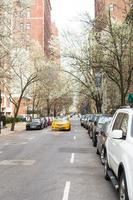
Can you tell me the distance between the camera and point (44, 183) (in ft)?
37.9

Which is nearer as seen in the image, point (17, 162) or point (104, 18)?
point (17, 162)

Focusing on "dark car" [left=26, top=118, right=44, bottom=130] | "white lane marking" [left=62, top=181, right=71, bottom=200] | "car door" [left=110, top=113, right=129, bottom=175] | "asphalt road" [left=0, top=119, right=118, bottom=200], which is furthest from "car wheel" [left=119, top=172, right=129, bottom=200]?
"dark car" [left=26, top=118, right=44, bottom=130]

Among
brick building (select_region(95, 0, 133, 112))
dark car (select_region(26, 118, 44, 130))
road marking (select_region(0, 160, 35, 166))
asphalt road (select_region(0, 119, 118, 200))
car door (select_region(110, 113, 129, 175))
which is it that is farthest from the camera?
→ dark car (select_region(26, 118, 44, 130))

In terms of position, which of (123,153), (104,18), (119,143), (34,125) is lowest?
(123,153)

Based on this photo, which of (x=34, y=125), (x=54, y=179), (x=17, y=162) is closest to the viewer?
(x=54, y=179)

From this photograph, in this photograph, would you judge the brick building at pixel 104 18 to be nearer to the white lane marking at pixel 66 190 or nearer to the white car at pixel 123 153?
the white lane marking at pixel 66 190

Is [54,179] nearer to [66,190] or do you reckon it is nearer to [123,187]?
[66,190]

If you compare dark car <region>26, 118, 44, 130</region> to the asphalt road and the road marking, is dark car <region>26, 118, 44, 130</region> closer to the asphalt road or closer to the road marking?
the asphalt road

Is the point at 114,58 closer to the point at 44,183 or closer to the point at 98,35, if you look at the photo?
the point at 98,35

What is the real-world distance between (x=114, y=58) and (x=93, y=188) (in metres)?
23.8

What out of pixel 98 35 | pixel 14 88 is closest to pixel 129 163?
pixel 98 35

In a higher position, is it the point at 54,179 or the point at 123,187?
the point at 123,187

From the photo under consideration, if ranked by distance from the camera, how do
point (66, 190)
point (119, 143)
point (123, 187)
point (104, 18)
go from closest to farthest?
point (123, 187)
point (119, 143)
point (66, 190)
point (104, 18)

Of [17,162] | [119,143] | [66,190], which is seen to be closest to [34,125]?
[17,162]
